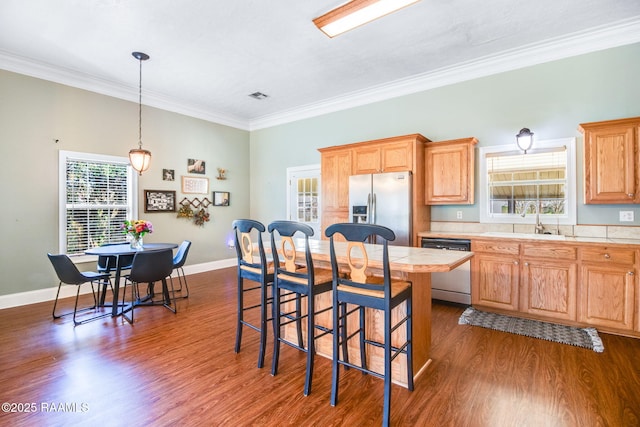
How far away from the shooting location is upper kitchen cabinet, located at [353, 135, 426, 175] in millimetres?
4113

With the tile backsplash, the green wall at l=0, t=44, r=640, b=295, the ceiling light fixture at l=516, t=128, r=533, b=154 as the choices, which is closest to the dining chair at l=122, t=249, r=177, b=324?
the green wall at l=0, t=44, r=640, b=295

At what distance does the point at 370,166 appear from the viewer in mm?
4484

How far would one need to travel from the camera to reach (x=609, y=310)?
292 cm

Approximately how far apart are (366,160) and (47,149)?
441 centimetres

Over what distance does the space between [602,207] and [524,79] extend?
176cm

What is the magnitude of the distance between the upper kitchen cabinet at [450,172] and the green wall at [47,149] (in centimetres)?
430

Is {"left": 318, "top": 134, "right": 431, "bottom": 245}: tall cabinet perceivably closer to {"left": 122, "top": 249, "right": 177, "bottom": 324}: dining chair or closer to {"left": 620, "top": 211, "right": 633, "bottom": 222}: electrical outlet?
{"left": 620, "top": 211, "right": 633, "bottom": 222}: electrical outlet

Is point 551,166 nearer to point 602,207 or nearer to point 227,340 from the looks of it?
point 602,207

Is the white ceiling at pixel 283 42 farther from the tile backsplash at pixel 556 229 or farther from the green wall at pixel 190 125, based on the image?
the tile backsplash at pixel 556 229

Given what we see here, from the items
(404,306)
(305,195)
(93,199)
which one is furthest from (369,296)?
(93,199)

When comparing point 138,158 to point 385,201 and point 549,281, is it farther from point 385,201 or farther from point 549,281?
point 549,281

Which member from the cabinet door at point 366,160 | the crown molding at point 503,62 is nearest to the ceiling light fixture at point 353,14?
the cabinet door at point 366,160

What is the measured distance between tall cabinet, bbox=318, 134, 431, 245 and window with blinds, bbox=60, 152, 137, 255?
3184 millimetres

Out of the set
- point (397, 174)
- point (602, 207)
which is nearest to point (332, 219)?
point (397, 174)
